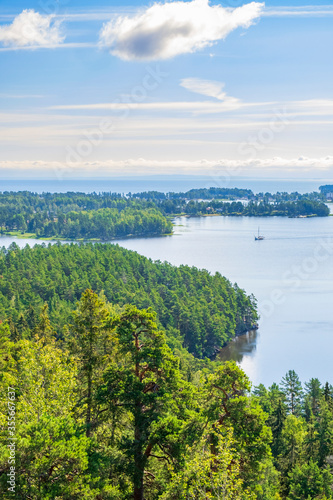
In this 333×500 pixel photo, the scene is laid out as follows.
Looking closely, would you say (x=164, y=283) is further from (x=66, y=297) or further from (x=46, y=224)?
(x=46, y=224)

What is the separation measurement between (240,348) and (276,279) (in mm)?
26893

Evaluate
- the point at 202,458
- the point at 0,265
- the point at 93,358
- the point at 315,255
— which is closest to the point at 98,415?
the point at 93,358

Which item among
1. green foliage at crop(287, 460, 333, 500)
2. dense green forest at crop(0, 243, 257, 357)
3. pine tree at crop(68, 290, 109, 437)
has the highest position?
pine tree at crop(68, 290, 109, 437)

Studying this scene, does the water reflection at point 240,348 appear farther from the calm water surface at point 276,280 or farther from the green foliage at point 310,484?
the green foliage at point 310,484

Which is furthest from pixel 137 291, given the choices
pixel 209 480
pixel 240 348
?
pixel 209 480

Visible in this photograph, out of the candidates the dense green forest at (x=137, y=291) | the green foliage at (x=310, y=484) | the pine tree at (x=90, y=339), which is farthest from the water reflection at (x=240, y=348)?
the pine tree at (x=90, y=339)

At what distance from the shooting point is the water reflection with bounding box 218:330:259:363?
173ft

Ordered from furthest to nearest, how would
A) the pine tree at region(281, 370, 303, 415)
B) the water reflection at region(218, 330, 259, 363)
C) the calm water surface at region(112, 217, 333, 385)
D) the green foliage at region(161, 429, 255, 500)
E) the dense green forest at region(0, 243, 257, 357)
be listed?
the dense green forest at region(0, 243, 257, 357)
the water reflection at region(218, 330, 259, 363)
the calm water surface at region(112, 217, 333, 385)
the pine tree at region(281, 370, 303, 415)
the green foliage at region(161, 429, 255, 500)

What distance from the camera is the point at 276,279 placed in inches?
3142

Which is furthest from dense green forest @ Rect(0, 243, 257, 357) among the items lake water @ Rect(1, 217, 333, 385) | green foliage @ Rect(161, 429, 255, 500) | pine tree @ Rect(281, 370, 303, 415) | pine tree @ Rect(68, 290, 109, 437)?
green foliage @ Rect(161, 429, 255, 500)

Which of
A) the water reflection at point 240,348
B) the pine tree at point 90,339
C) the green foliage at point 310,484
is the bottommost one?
the water reflection at point 240,348

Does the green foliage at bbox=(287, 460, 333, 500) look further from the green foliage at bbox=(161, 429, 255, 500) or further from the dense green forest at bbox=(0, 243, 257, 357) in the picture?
the dense green forest at bbox=(0, 243, 257, 357)

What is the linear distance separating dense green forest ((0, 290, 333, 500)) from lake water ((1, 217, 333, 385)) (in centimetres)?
3005

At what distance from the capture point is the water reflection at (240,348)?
52.7 m
